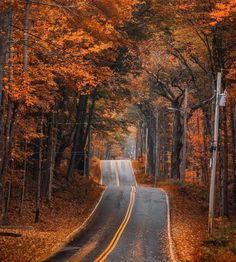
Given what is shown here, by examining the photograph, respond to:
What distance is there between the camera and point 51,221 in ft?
89.5

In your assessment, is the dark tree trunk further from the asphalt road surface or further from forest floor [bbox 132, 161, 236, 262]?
the asphalt road surface

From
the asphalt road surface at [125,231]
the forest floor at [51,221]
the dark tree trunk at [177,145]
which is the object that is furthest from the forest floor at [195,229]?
the forest floor at [51,221]

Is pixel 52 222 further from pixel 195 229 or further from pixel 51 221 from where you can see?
pixel 195 229

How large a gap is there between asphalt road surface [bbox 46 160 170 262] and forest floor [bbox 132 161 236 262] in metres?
0.77

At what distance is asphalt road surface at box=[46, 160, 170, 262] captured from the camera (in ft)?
61.8

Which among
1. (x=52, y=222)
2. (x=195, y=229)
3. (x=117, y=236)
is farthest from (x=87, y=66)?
(x=195, y=229)

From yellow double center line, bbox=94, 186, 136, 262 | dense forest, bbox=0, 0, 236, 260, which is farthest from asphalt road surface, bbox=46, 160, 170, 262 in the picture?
dense forest, bbox=0, 0, 236, 260

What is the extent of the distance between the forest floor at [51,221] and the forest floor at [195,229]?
5877 millimetres

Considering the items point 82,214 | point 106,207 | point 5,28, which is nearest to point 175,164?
point 106,207

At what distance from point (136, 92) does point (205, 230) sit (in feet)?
92.6

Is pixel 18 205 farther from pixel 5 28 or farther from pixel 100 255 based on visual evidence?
pixel 5 28

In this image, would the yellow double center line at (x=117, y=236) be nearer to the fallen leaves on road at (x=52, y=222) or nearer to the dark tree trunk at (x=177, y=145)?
the fallen leaves on road at (x=52, y=222)

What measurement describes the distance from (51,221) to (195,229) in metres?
8.84

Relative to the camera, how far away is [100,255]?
61.4ft
